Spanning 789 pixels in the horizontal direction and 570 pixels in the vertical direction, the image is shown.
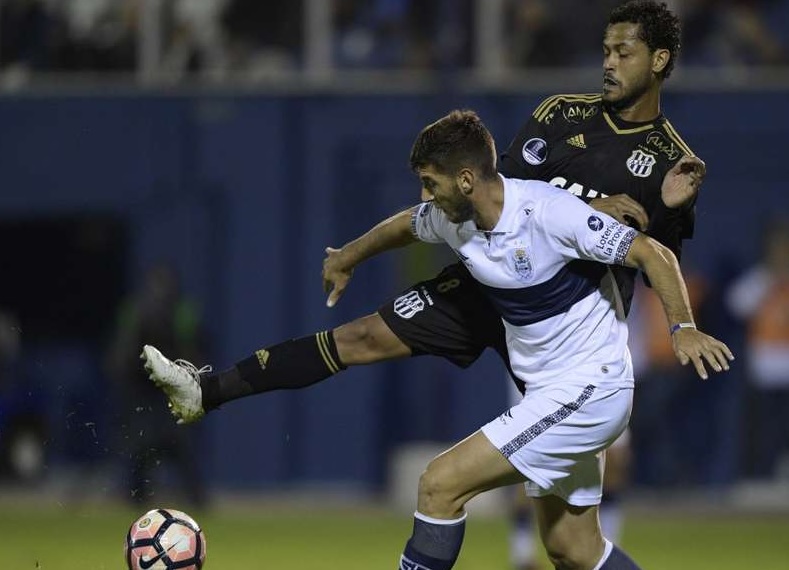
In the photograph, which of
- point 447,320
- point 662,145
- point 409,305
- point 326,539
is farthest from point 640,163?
point 326,539

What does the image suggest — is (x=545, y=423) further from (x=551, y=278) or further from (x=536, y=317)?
(x=551, y=278)

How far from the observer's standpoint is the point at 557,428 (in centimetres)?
674

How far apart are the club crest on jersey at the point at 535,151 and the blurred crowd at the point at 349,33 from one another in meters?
9.05

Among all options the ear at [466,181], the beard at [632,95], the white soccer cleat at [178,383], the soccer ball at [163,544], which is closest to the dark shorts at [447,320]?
the ear at [466,181]

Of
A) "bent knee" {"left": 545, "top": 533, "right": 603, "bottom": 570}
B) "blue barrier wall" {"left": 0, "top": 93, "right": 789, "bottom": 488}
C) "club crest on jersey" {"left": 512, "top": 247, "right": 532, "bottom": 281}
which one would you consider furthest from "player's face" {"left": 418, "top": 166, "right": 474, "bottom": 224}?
"blue barrier wall" {"left": 0, "top": 93, "right": 789, "bottom": 488}

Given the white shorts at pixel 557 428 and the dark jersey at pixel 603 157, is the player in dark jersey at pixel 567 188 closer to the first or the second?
the dark jersey at pixel 603 157

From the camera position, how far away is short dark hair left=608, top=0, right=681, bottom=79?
276 inches

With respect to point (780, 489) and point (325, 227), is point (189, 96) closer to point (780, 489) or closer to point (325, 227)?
point (325, 227)

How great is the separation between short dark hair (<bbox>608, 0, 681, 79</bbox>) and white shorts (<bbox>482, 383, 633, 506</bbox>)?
1447 millimetres

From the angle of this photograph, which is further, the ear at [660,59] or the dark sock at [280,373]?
the dark sock at [280,373]

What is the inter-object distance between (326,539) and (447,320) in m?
5.89

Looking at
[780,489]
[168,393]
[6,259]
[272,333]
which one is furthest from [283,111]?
[168,393]

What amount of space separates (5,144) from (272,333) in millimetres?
3433

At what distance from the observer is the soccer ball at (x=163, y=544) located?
7.25 metres
